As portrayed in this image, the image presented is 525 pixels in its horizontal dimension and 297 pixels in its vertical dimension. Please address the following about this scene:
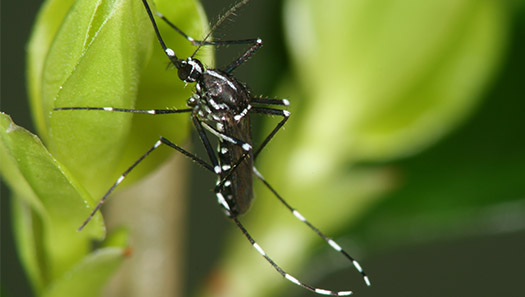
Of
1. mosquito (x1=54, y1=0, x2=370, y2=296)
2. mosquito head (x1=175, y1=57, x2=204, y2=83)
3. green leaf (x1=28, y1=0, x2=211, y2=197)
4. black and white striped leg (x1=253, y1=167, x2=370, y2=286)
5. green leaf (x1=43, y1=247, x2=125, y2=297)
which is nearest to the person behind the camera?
green leaf (x1=28, y1=0, x2=211, y2=197)

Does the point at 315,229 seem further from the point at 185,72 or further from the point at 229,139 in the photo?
the point at 185,72

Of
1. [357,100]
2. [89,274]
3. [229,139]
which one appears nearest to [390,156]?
[357,100]

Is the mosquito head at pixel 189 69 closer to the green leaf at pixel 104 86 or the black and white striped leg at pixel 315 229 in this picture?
the green leaf at pixel 104 86

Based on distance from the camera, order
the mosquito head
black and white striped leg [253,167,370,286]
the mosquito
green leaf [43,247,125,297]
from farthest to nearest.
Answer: black and white striped leg [253,167,370,286] → the mosquito → the mosquito head → green leaf [43,247,125,297]

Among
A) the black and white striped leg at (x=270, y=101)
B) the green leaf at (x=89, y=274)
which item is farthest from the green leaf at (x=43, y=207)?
the black and white striped leg at (x=270, y=101)

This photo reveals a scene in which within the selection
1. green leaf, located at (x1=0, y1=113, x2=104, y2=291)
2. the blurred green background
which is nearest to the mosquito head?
the blurred green background

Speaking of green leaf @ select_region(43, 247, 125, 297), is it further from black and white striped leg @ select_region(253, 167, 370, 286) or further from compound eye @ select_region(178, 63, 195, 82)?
black and white striped leg @ select_region(253, 167, 370, 286)

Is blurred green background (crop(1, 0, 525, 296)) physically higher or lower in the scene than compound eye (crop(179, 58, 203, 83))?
higher
